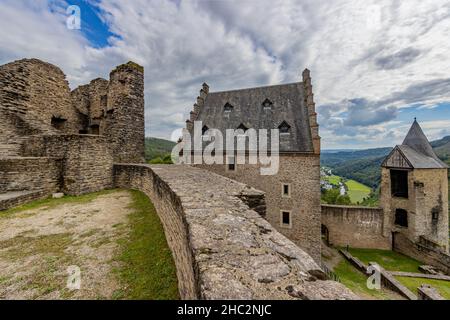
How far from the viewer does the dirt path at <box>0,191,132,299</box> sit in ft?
9.04

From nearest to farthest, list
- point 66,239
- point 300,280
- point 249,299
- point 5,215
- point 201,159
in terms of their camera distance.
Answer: point 249,299, point 300,280, point 66,239, point 5,215, point 201,159

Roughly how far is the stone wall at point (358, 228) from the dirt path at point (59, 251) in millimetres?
18871

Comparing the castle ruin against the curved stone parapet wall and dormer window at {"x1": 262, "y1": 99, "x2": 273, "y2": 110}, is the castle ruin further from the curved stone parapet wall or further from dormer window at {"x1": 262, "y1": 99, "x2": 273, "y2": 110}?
dormer window at {"x1": 262, "y1": 99, "x2": 273, "y2": 110}

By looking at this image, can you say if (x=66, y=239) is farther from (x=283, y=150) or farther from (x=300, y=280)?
(x=283, y=150)

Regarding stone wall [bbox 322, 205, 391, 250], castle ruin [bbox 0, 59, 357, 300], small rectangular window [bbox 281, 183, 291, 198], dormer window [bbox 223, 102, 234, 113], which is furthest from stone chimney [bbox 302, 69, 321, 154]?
stone wall [bbox 322, 205, 391, 250]

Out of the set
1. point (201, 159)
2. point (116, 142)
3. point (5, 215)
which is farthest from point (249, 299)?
point (201, 159)

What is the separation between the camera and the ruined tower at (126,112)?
39.8 ft

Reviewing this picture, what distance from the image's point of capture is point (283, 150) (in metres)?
14.4

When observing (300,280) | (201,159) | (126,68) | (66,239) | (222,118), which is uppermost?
(126,68)

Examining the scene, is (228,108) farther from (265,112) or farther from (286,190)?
(286,190)

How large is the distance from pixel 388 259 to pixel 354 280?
521cm

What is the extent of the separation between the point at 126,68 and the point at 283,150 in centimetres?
1196

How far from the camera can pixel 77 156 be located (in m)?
8.65

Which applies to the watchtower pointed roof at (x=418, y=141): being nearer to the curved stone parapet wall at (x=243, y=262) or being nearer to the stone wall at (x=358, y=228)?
the stone wall at (x=358, y=228)
